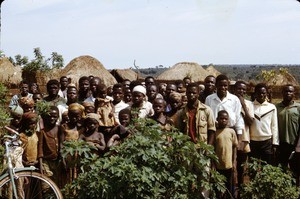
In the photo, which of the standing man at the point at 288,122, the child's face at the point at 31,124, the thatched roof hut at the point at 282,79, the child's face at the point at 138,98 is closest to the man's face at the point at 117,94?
the child's face at the point at 138,98

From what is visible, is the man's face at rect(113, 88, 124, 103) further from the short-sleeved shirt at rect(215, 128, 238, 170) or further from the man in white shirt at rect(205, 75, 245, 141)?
the short-sleeved shirt at rect(215, 128, 238, 170)

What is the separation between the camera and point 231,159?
Answer: 5641mm

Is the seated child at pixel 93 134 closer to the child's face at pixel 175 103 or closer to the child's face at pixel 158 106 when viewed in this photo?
the child's face at pixel 158 106

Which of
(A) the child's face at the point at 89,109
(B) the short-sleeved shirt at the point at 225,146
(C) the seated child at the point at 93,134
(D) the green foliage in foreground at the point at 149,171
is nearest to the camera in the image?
(D) the green foliage in foreground at the point at 149,171

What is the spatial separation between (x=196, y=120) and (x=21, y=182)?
1.93 m

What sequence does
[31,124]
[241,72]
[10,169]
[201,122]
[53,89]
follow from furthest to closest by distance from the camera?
[241,72], [53,89], [201,122], [31,124], [10,169]

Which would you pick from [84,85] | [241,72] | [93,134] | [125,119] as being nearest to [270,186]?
[125,119]

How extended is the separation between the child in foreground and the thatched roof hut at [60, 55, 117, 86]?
390 inches

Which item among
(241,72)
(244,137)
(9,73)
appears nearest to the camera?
(244,137)

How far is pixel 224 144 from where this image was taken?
18.4 feet

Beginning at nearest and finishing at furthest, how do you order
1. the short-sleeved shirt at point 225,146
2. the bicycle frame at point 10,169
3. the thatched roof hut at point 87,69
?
the bicycle frame at point 10,169
the short-sleeved shirt at point 225,146
the thatched roof hut at point 87,69

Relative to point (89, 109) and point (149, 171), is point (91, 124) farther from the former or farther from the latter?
point (149, 171)

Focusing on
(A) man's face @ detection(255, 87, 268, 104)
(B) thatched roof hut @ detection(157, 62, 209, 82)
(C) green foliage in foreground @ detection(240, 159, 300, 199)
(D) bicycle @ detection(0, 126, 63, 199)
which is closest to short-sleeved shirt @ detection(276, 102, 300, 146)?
(A) man's face @ detection(255, 87, 268, 104)

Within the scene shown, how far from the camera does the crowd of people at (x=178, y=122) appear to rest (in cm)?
526
